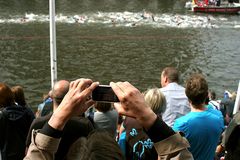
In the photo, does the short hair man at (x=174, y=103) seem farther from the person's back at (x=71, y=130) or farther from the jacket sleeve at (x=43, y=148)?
the jacket sleeve at (x=43, y=148)

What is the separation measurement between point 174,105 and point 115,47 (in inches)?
646

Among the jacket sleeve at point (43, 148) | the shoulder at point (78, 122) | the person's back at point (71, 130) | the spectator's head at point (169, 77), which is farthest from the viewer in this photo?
the spectator's head at point (169, 77)

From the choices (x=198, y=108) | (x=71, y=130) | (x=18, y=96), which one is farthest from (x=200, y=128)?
(x=18, y=96)

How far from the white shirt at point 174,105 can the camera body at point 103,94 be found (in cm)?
251

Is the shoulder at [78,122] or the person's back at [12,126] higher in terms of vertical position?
the shoulder at [78,122]

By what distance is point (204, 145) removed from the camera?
4.21 metres

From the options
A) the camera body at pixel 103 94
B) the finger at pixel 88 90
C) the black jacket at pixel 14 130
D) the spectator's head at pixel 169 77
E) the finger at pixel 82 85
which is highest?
the finger at pixel 82 85

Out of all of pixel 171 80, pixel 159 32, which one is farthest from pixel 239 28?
pixel 171 80

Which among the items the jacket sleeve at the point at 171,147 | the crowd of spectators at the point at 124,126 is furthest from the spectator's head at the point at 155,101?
the jacket sleeve at the point at 171,147

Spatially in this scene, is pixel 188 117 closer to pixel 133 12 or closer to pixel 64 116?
pixel 64 116

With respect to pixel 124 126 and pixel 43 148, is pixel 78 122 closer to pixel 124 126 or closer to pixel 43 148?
pixel 124 126

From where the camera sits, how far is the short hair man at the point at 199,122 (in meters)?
4.07

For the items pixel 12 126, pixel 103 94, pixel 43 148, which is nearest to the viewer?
pixel 43 148

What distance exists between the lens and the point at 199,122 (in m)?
4.07
